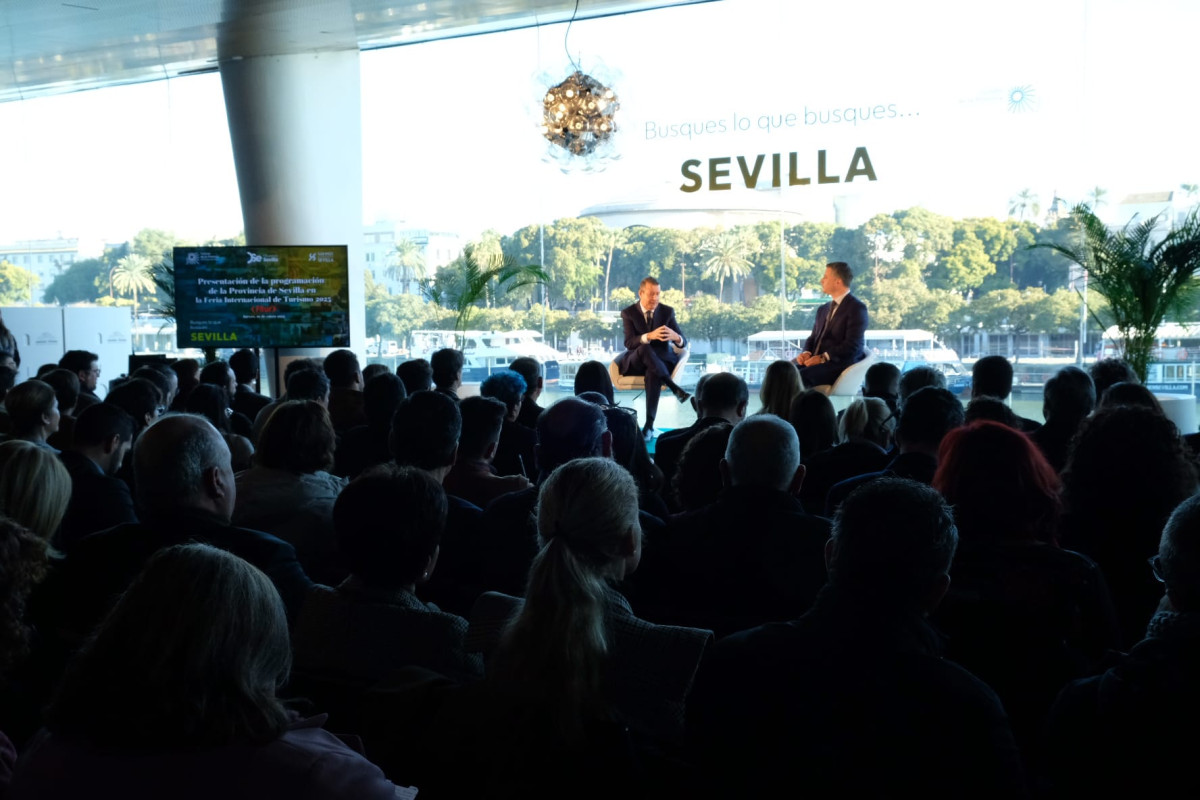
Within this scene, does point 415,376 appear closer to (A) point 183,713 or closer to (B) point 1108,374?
(B) point 1108,374

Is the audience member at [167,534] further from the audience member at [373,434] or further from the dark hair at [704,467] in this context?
the audience member at [373,434]

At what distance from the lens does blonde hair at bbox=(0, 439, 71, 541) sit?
2803 mm

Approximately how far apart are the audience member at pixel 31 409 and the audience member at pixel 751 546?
3105 mm

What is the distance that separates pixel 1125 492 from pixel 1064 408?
5.39 ft

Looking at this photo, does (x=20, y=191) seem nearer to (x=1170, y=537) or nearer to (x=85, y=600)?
(x=85, y=600)

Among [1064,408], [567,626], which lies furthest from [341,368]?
[567,626]

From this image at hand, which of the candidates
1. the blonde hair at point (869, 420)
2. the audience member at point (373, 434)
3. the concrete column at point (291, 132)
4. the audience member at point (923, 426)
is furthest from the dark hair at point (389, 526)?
the concrete column at point (291, 132)

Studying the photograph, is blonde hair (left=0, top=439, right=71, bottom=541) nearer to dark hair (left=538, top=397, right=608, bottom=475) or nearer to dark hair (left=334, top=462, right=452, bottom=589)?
dark hair (left=334, top=462, right=452, bottom=589)

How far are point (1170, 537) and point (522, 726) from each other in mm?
1150

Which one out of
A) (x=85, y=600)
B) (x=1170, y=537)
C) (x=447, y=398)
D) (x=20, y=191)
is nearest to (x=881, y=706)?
(x=1170, y=537)

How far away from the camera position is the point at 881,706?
147 centimetres

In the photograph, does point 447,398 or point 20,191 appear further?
point 20,191

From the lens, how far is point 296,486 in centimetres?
331

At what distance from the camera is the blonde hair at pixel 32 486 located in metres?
2.80
